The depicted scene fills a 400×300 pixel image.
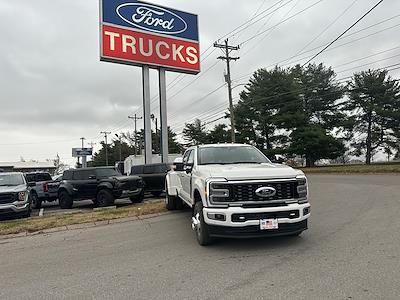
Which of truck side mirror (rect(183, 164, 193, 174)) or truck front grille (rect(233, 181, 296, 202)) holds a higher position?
truck side mirror (rect(183, 164, 193, 174))

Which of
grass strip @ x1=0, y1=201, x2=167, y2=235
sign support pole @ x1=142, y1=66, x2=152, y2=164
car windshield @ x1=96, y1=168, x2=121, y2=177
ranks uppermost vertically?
sign support pole @ x1=142, y1=66, x2=152, y2=164

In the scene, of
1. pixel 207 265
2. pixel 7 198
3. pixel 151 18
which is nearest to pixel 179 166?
pixel 207 265

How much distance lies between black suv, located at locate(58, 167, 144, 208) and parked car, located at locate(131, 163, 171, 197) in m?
2.21

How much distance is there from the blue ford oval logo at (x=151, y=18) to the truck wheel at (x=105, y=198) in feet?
38.1

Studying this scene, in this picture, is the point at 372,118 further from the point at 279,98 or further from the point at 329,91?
the point at 279,98

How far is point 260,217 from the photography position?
20.0ft

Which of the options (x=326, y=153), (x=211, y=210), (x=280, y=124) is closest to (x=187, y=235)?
(x=211, y=210)

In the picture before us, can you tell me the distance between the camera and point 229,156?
8219 mm

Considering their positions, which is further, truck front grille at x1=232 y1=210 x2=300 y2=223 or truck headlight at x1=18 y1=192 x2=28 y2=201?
truck headlight at x1=18 y1=192 x2=28 y2=201

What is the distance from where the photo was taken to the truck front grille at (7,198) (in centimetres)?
1195

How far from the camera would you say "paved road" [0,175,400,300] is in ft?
14.8

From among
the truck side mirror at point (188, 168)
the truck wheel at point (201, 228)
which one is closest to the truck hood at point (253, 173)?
the truck wheel at point (201, 228)

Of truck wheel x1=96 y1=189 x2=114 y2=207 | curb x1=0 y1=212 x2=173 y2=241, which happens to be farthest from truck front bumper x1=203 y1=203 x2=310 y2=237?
truck wheel x1=96 y1=189 x2=114 y2=207

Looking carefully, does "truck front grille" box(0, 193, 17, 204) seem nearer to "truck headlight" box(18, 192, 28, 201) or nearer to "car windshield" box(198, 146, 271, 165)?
"truck headlight" box(18, 192, 28, 201)
